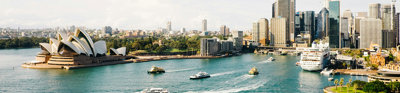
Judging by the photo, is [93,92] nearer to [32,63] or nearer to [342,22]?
[32,63]

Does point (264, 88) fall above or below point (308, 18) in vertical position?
below

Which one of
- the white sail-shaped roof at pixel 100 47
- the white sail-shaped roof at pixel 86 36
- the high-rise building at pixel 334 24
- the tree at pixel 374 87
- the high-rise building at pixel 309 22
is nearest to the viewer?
the tree at pixel 374 87

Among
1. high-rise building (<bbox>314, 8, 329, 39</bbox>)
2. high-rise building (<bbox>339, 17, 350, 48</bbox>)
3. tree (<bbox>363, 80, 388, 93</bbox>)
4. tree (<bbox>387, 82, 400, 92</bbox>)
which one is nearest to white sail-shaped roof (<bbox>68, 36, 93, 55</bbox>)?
tree (<bbox>363, 80, 388, 93</bbox>)

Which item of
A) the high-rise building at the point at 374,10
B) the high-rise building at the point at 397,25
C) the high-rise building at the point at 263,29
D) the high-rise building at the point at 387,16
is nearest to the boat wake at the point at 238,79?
the high-rise building at the point at 263,29

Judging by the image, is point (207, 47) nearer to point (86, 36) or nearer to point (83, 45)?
point (86, 36)

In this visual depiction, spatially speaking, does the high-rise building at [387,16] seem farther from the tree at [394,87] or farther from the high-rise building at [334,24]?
the tree at [394,87]

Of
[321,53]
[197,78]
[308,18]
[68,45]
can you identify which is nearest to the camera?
[197,78]

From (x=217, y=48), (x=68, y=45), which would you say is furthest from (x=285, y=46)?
(x=68, y=45)
